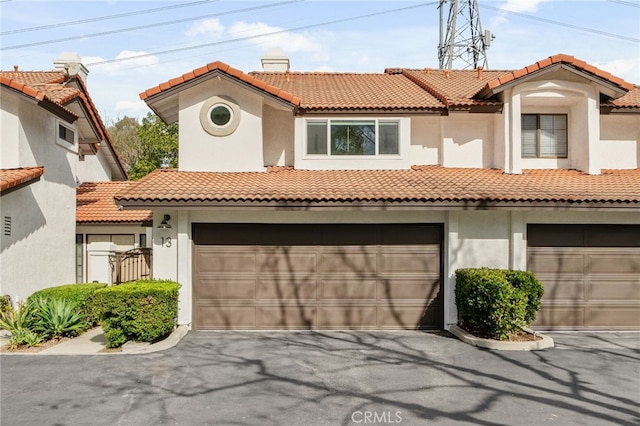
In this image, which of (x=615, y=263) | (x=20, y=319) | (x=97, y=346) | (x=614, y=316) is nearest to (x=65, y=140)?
(x=20, y=319)

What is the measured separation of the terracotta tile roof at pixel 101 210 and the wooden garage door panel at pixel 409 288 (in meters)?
8.65

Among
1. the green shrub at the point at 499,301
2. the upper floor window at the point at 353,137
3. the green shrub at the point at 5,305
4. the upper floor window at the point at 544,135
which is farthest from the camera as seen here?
the upper floor window at the point at 544,135

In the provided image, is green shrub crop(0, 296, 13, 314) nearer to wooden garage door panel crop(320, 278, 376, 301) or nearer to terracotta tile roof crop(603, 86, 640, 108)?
wooden garage door panel crop(320, 278, 376, 301)

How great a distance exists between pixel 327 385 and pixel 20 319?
260 inches

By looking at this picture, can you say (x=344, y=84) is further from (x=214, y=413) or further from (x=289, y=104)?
(x=214, y=413)

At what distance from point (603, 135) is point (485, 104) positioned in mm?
3785

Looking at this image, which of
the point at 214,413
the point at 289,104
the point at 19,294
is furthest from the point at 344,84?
the point at 214,413

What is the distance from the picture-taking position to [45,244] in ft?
44.9

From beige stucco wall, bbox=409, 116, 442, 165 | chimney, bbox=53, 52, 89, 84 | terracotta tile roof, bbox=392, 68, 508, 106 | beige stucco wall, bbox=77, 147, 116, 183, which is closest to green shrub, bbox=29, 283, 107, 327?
beige stucco wall, bbox=409, 116, 442, 165

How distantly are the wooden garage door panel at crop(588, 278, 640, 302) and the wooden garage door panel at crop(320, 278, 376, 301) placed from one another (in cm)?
512

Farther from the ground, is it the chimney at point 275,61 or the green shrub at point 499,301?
the chimney at point 275,61

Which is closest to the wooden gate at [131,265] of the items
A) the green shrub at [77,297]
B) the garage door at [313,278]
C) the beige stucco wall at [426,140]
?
the green shrub at [77,297]

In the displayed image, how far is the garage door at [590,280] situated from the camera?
11750 millimetres

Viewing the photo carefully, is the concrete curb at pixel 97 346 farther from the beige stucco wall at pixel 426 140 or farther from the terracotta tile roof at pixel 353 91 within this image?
the beige stucco wall at pixel 426 140
